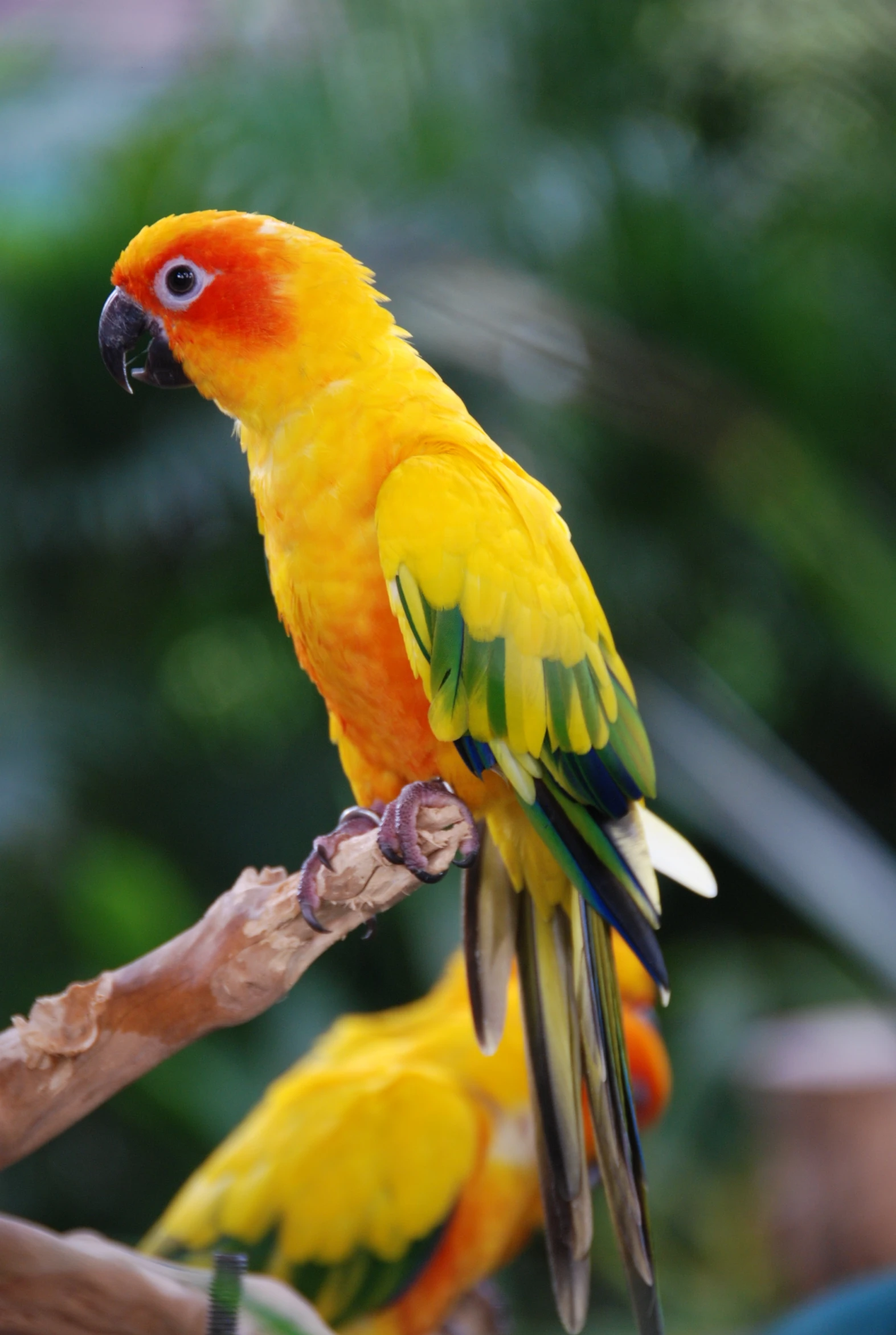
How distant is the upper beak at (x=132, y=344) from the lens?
69 centimetres

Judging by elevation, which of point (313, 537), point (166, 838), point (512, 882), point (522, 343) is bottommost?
point (166, 838)

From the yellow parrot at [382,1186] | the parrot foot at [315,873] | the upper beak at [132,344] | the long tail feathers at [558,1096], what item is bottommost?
the yellow parrot at [382,1186]

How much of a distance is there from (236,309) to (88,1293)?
22.4 inches

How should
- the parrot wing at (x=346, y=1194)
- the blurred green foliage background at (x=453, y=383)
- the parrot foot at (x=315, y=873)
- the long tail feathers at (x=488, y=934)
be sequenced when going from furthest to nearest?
the blurred green foliage background at (x=453, y=383) → the parrot wing at (x=346, y=1194) → the long tail feathers at (x=488, y=934) → the parrot foot at (x=315, y=873)

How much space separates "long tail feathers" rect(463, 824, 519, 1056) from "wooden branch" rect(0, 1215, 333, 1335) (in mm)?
215

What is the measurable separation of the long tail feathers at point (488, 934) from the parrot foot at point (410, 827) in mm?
87

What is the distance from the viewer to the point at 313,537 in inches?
27.0

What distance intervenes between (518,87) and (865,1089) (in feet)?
5.08

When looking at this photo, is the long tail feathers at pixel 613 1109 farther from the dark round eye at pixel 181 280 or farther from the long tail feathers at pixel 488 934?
the dark round eye at pixel 181 280

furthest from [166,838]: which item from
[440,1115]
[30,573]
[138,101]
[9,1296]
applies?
[9,1296]

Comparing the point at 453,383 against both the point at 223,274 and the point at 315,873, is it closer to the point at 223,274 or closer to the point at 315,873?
the point at 223,274

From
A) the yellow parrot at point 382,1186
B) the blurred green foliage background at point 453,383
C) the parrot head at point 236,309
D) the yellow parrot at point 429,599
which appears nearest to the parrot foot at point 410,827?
the yellow parrot at point 429,599

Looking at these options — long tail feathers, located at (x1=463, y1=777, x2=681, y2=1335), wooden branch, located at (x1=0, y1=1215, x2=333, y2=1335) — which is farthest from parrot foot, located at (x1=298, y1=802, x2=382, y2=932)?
wooden branch, located at (x1=0, y1=1215, x2=333, y2=1335)

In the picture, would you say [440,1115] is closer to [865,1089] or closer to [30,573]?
[865,1089]
